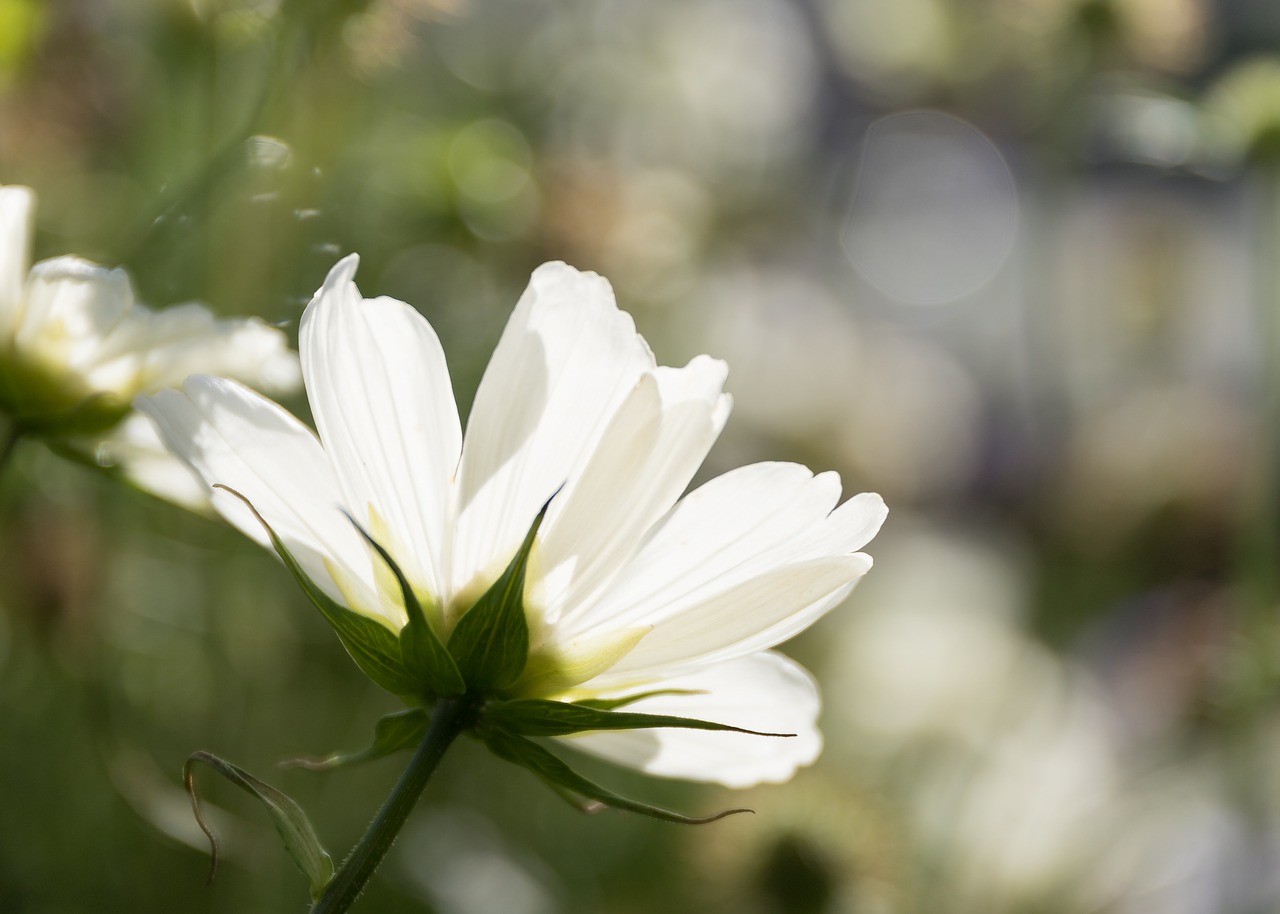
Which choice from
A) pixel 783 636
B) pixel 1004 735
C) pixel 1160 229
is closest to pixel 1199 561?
pixel 1160 229

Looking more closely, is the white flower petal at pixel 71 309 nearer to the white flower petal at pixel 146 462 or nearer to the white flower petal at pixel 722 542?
the white flower petal at pixel 146 462

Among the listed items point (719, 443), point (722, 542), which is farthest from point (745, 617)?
point (719, 443)

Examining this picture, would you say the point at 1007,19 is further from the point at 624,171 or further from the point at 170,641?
the point at 170,641

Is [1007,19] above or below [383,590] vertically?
above

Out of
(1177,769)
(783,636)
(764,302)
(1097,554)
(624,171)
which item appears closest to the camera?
(783,636)

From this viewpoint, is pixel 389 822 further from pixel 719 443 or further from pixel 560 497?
pixel 719 443

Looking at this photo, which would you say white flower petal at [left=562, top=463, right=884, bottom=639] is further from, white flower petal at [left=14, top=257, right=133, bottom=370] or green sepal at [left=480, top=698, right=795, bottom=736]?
white flower petal at [left=14, top=257, right=133, bottom=370]

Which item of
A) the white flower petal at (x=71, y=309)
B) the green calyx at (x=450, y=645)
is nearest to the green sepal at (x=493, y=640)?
the green calyx at (x=450, y=645)
